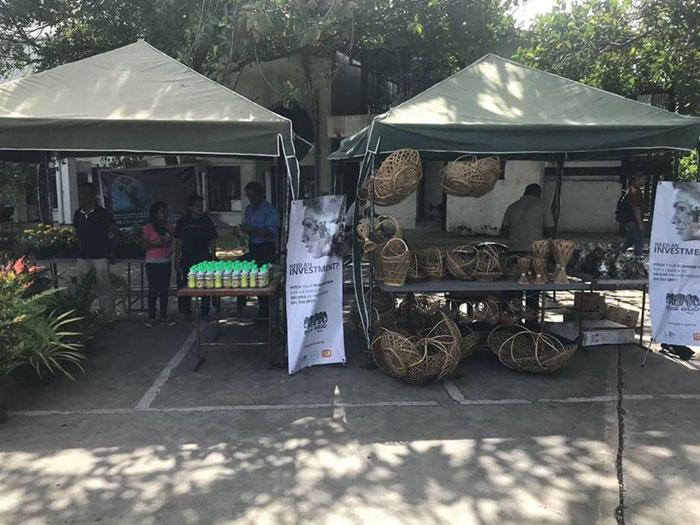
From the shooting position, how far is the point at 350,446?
4035mm

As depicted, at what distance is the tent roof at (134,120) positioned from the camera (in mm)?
5145

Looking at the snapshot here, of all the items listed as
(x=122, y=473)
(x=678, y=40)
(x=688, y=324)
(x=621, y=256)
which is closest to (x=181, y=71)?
(x=122, y=473)

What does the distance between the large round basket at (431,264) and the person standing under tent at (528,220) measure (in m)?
1.46

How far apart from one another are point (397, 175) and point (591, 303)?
10.7 ft

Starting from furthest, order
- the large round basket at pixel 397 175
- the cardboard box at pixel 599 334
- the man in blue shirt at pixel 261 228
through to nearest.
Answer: the man in blue shirt at pixel 261 228 < the cardboard box at pixel 599 334 < the large round basket at pixel 397 175

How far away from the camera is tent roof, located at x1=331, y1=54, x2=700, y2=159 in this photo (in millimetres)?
5184

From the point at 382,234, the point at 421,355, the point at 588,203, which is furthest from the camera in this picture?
the point at 588,203

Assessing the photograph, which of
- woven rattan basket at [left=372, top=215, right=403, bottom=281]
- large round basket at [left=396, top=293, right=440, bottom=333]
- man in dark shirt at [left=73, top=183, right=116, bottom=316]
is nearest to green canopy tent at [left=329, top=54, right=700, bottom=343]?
woven rattan basket at [left=372, top=215, right=403, bottom=281]

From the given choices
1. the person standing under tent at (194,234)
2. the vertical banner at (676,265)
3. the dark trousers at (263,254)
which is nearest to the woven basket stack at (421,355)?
the vertical banner at (676,265)

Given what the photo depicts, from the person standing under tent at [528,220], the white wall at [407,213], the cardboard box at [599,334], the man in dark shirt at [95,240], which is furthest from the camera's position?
the white wall at [407,213]

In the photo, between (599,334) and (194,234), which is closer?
(599,334)

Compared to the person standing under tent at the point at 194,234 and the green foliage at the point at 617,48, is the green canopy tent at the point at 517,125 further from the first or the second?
the green foliage at the point at 617,48

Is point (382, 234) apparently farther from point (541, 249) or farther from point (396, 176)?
point (541, 249)

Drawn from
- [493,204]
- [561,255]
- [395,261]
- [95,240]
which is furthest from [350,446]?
[493,204]
